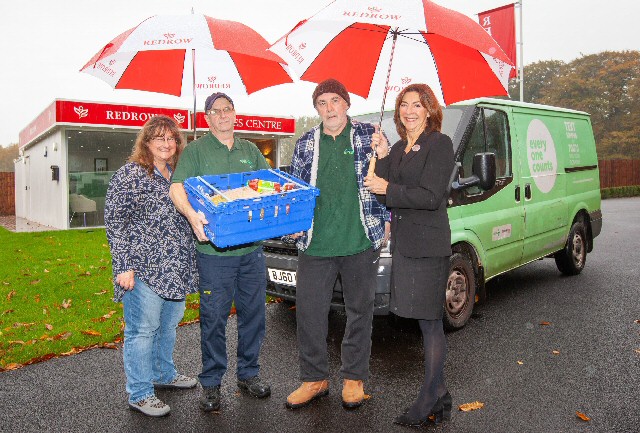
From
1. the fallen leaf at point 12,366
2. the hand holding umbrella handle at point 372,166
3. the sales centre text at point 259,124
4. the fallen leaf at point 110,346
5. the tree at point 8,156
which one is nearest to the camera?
the hand holding umbrella handle at point 372,166

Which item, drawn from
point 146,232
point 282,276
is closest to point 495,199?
point 282,276

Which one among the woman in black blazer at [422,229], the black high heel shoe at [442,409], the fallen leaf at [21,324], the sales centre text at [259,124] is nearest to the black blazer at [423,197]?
the woman in black blazer at [422,229]

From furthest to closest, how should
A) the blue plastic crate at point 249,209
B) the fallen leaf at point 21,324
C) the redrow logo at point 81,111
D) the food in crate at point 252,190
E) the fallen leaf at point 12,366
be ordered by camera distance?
the redrow logo at point 81,111 → the fallen leaf at point 21,324 → the fallen leaf at point 12,366 → the food in crate at point 252,190 → the blue plastic crate at point 249,209

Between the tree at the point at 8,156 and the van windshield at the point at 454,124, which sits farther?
the tree at the point at 8,156

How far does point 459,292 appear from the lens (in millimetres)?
5184

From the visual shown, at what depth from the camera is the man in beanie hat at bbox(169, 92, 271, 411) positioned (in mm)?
3535

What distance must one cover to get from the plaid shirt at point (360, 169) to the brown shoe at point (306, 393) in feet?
3.20

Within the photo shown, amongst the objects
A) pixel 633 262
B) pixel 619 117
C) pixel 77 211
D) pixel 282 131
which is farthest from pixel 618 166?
pixel 77 211

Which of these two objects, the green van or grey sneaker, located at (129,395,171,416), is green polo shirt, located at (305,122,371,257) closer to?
the green van

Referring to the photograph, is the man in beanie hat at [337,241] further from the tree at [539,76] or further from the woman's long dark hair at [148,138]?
the tree at [539,76]

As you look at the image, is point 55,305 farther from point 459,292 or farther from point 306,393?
point 459,292

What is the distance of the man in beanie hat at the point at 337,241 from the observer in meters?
3.56

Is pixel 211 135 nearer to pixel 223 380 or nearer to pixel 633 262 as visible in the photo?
pixel 223 380

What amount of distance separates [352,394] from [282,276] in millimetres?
1725
